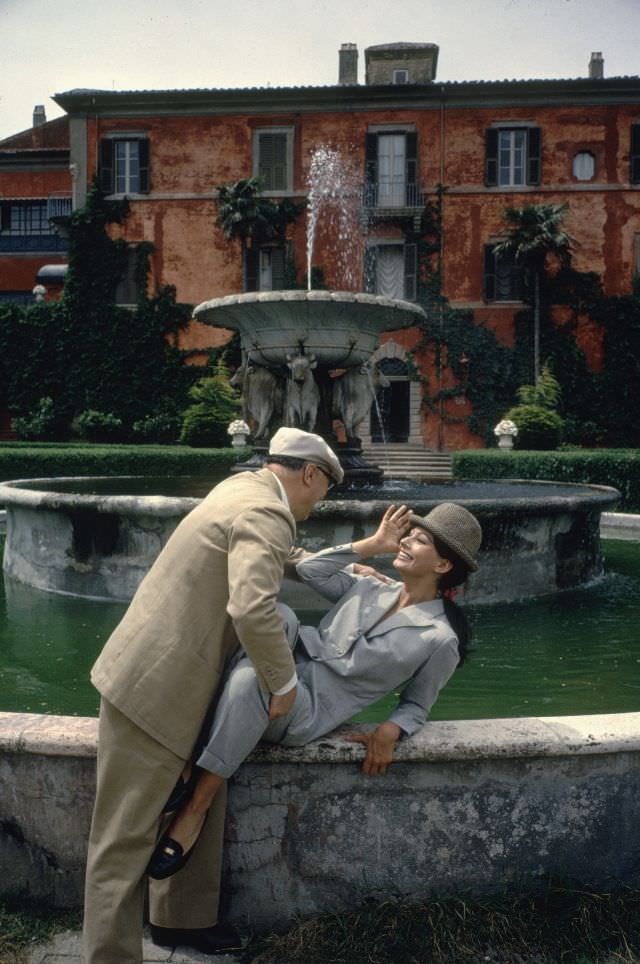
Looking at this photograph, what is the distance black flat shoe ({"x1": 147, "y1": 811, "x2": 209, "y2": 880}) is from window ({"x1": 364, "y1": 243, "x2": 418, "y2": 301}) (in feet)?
A: 87.4

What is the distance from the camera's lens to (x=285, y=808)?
8.06 feet

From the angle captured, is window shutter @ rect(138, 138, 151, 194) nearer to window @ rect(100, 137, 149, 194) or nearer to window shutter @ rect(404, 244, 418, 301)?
window @ rect(100, 137, 149, 194)

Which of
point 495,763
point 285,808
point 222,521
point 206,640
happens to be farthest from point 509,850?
point 222,521

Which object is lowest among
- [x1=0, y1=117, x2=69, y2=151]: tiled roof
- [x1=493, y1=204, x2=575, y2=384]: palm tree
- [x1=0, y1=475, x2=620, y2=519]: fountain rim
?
[x1=0, y1=475, x2=620, y2=519]: fountain rim

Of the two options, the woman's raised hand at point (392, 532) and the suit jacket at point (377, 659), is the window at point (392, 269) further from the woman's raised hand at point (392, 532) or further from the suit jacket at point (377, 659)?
the suit jacket at point (377, 659)

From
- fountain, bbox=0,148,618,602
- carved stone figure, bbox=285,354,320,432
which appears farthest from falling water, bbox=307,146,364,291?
carved stone figure, bbox=285,354,320,432

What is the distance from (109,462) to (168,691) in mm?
15548

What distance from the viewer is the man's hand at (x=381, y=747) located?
238cm

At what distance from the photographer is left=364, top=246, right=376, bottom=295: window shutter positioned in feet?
92.6

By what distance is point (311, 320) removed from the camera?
8.61 metres

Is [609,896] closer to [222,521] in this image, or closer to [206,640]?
[206,640]

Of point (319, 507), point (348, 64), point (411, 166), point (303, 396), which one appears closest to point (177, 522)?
point (319, 507)

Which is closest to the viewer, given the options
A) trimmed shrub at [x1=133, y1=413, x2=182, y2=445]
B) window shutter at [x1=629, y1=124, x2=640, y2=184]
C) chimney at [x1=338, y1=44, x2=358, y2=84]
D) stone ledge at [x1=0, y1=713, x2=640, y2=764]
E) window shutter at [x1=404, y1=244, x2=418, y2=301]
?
stone ledge at [x1=0, y1=713, x2=640, y2=764]

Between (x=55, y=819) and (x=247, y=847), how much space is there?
539 millimetres
